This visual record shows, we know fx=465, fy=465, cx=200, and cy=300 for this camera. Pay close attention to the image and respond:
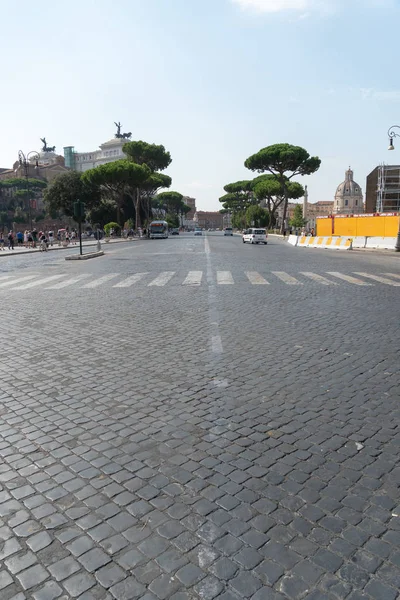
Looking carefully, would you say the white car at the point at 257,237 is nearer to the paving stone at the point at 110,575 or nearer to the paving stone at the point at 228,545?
the paving stone at the point at 228,545

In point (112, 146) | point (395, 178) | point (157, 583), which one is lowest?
point (157, 583)

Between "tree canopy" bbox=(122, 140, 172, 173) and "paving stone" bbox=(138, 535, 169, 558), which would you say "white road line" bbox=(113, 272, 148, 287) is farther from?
"tree canopy" bbox=(122, 140, 172, 173)

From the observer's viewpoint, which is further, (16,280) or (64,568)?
(16,280)

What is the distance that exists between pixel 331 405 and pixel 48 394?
98.5 inches

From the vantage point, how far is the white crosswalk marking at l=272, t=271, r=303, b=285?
12.3 meters

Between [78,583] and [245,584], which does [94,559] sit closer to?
[78,583]

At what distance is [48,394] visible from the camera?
422 cm

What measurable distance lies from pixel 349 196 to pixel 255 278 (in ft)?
412

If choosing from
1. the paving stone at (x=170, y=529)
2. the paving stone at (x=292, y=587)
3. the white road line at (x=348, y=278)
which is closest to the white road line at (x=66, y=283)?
the white road line at (x=348, y=278)

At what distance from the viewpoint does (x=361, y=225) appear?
32.5m

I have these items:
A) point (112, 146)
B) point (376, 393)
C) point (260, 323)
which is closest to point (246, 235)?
point (260, 323)

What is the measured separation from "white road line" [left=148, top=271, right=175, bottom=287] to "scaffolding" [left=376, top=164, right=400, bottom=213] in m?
49.8

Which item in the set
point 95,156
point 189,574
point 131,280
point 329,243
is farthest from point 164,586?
point 95,156

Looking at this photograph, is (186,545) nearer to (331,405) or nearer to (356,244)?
(331,405)
